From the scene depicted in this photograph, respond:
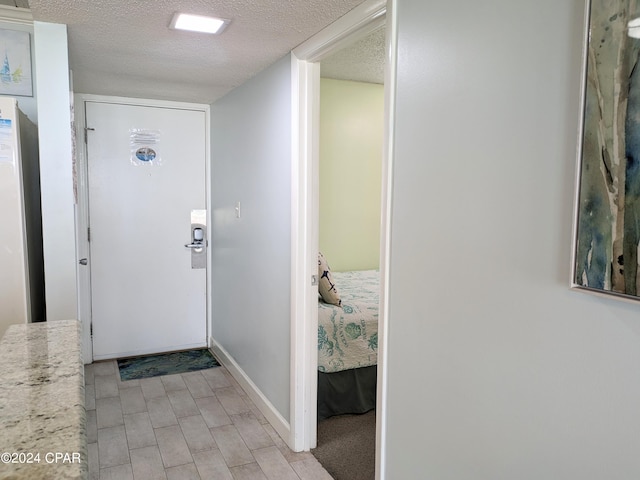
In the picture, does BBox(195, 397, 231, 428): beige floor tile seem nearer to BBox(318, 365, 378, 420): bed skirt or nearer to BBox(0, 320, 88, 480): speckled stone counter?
BBox(318, 365, 378, 420): bed skirt

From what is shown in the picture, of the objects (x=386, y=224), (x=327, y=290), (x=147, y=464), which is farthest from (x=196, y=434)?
(x=386, y=224)

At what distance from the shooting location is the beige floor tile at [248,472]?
2.53m

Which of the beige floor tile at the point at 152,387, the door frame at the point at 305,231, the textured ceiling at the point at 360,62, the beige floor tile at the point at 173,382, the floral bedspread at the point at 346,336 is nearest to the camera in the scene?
the door frame at the point at 305,231

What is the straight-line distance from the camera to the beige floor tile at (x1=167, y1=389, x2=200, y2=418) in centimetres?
327

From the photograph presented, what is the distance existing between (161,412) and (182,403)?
17cm

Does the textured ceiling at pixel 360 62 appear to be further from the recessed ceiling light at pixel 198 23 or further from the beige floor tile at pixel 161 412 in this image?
the beige floor tile at pixel 161 412

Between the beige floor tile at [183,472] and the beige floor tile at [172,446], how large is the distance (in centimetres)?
4

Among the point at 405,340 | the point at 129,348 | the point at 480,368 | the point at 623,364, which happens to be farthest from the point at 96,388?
the point at 623,364

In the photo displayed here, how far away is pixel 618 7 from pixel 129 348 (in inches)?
166

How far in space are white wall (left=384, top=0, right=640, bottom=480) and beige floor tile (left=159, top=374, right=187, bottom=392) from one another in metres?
2.22

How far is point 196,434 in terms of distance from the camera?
117 inches

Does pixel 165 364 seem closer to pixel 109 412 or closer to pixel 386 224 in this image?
pixel 109 412

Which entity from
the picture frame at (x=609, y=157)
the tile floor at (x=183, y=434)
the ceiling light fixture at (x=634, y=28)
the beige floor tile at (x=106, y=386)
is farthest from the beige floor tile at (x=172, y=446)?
the ceiling light fixture at (x=634, y=28)

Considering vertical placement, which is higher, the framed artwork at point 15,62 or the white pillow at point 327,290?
the framed artwork at point 15,62
